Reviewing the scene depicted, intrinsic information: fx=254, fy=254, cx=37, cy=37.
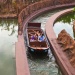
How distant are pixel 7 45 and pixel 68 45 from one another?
17.0 feet

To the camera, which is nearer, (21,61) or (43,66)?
(21,61)

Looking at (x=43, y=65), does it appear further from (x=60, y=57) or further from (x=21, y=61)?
(x=21, y=61)

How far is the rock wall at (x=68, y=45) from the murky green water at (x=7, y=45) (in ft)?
11.4

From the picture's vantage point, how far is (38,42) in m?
17.7

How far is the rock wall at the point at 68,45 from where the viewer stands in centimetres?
1559

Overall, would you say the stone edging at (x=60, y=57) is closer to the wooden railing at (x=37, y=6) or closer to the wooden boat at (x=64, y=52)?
the wooden boat at (x=64, y=52)

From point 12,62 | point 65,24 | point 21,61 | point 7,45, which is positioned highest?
point 65,24

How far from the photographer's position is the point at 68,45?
1681cm

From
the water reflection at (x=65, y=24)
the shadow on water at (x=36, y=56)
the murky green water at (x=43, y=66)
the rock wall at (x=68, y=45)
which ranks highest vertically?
the water reflection at (x=65, y=24)

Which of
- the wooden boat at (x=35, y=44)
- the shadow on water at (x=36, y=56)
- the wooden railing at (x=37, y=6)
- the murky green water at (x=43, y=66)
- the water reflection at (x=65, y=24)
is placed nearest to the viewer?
the murky green water at (x=43, y=66)

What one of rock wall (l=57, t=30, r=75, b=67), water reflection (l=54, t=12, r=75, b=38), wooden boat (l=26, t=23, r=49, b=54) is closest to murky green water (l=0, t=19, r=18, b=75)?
wooden boat (l=26, t=23, r=49, b=54)

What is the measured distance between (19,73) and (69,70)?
286 centimetres

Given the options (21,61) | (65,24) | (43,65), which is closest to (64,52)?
(43,65)

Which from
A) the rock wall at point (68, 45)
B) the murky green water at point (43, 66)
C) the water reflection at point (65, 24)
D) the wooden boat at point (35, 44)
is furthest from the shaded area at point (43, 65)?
the water reflection at point (65, 24)
